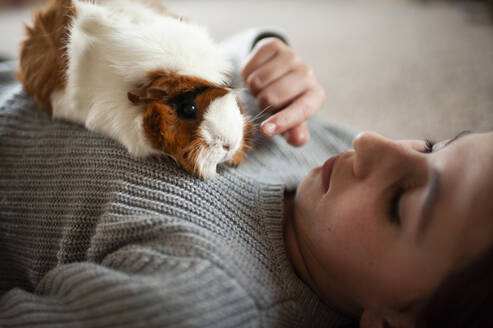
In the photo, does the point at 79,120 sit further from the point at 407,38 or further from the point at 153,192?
the point at 407,38

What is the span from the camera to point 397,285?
542mm

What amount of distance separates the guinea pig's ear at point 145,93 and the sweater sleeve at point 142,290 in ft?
0.70

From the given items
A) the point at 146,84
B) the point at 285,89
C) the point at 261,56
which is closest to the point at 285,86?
the point at 285,89

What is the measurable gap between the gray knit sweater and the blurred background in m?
0.58

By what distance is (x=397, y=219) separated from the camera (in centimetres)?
56

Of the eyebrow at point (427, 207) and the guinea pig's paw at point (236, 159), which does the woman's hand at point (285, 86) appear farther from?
the eyebrow at point (427, 207)

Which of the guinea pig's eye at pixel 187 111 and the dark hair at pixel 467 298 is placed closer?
the dark hair at pixel 467 298

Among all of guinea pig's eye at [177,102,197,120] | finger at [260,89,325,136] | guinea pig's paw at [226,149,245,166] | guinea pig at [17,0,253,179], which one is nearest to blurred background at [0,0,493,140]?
finger at [260,89,325,136]

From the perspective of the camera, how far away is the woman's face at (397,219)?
0.50 meters

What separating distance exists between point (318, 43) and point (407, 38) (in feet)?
1.51

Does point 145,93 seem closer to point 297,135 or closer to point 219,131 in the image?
point 219,131

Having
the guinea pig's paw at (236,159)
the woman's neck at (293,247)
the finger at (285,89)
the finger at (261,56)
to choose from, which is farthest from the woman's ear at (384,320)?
the finger at (261,56)

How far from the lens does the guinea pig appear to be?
60 cm

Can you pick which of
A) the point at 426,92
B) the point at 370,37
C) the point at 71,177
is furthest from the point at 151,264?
the point at 370,37
